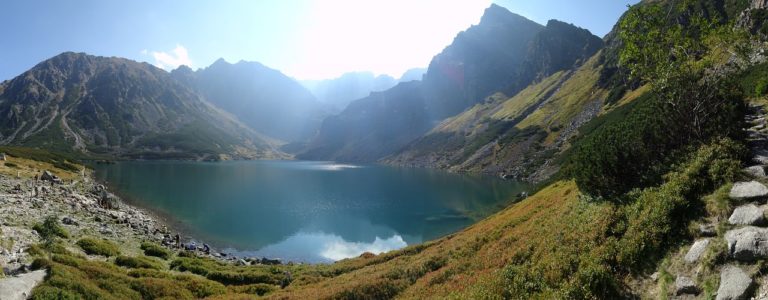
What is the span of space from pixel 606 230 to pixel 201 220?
78.0m

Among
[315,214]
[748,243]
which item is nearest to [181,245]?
[315,214]

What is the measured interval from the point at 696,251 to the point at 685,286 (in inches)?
67.6

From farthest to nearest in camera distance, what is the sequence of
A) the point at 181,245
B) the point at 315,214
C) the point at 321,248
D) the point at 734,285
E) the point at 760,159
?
the point at 315,214, the point at 321,248, the point at 181,245, the point at 760,159, the point at 734,285

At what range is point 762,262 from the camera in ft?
36.7

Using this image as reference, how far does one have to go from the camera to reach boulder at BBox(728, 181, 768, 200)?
45.9ft

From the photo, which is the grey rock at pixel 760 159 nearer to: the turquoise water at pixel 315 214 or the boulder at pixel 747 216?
the boulder at pixel 747 216

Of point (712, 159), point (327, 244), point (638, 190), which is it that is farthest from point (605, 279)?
point (327, 244)

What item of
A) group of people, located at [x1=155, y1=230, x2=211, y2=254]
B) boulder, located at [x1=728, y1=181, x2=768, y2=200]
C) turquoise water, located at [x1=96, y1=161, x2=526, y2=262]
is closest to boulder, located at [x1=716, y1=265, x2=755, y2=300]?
boulder, located at [x1=728, y1=181, x2=768, y2=200]

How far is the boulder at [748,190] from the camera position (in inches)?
551

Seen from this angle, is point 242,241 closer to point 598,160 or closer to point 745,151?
point 598,160

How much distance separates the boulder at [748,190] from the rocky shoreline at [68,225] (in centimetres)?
3939

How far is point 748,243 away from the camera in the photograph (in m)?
11.9

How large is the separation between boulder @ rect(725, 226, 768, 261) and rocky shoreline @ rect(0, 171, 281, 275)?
37.8m

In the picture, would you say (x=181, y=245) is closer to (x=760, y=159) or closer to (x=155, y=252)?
(x=155, y=252)
